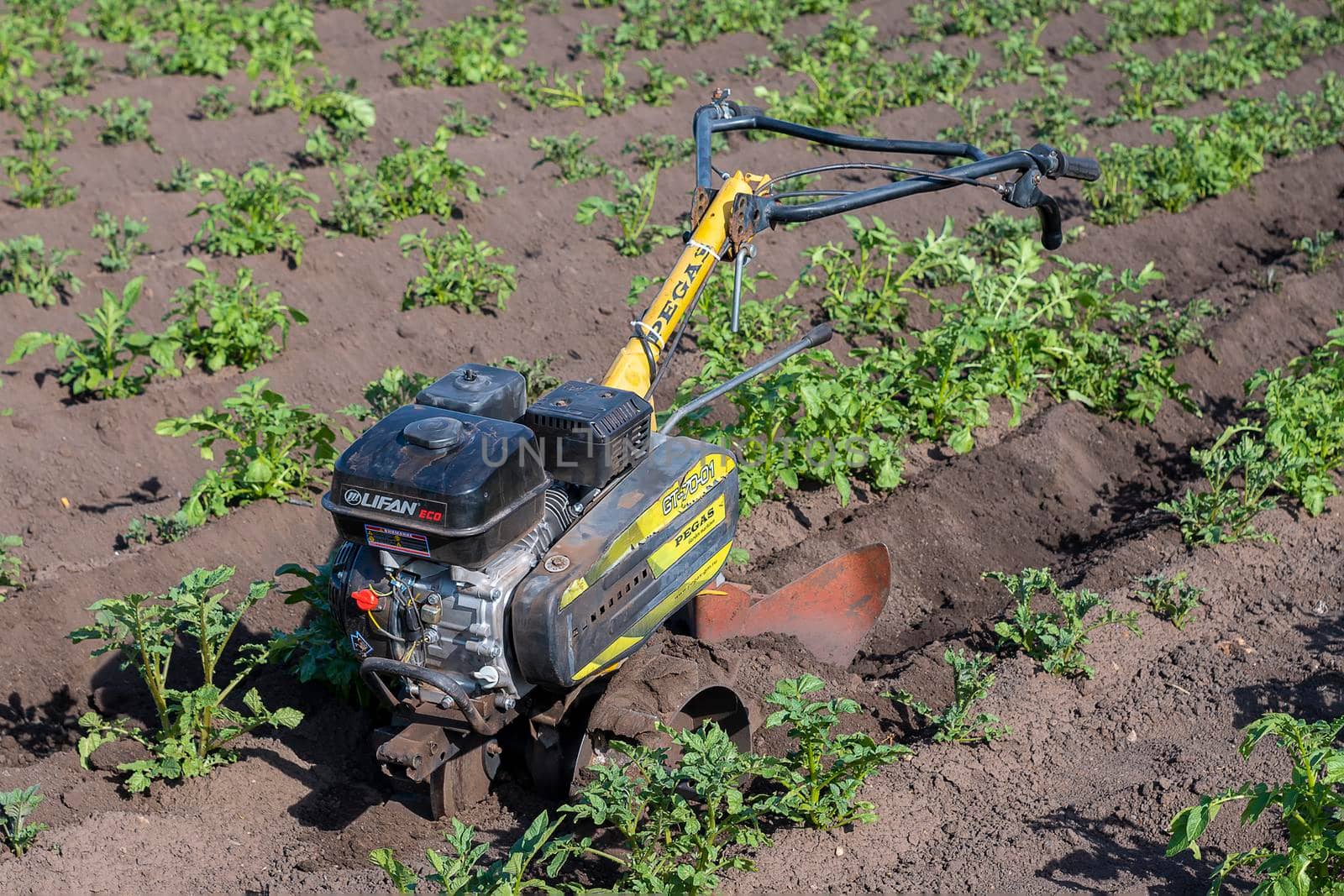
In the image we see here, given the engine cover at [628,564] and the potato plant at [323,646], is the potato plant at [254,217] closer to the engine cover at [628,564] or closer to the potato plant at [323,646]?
the potato plant at [323,646]

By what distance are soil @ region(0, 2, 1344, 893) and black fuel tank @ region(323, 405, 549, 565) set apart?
101cm

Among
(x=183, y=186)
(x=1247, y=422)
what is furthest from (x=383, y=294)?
(x=1247, y=422)

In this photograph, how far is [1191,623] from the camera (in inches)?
217

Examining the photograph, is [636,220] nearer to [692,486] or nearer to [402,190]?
[402,190]

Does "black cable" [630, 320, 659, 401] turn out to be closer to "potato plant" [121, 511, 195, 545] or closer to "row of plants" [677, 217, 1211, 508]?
"row of plants" [677, 217, 1211, 508]

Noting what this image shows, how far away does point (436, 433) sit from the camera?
157 inches

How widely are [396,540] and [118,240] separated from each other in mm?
5541

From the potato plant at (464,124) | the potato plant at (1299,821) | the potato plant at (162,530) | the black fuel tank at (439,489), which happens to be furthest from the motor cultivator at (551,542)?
the potato plant at (464,124)

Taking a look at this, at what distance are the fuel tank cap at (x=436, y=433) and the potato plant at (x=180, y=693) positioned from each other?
2.83 feet

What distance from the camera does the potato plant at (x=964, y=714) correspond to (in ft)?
15.4

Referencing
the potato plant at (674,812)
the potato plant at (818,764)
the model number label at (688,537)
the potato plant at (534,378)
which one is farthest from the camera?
the potato plant at (534,378)

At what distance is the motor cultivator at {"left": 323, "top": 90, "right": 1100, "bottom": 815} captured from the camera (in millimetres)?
3949

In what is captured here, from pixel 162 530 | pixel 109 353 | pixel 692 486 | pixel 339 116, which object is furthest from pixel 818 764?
pixel 339 116

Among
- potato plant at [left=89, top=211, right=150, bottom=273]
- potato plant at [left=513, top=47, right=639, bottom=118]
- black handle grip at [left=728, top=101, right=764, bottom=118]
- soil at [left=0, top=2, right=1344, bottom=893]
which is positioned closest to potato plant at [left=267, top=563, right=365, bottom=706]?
soil at [left=0, top=2, right=1344, bottom=893]
